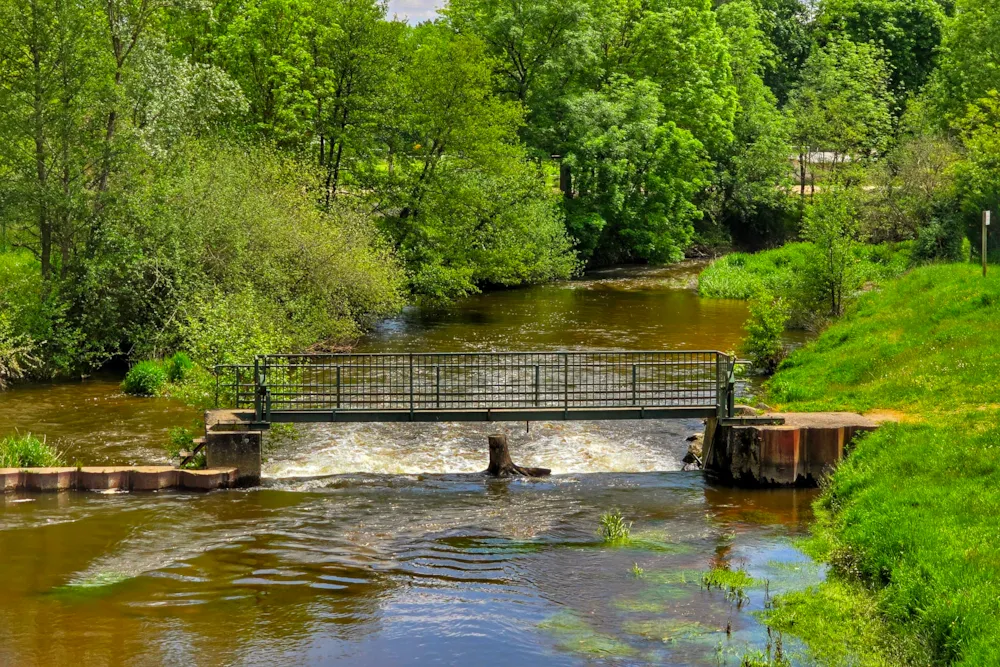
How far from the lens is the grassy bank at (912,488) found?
1253cm

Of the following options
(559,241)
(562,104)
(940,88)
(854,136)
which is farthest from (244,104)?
(940,88)

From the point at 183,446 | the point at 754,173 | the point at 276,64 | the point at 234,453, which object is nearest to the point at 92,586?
the point at 234,453

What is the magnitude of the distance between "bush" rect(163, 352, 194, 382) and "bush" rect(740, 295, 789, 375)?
14.3 m

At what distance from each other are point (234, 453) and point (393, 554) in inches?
197

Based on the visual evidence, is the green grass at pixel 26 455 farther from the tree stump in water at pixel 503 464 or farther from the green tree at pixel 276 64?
the green tree at pixel 276 64

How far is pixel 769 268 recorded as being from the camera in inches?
1895

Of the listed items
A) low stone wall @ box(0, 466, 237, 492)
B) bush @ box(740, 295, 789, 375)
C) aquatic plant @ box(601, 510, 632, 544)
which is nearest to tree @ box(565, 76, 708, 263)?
bush @ box(740, 295, 789, 375)

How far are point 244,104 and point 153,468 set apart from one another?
22104 mm

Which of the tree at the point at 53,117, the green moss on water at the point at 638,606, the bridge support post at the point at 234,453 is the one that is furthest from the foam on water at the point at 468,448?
the tree at the point at 53,117

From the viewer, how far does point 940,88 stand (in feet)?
199

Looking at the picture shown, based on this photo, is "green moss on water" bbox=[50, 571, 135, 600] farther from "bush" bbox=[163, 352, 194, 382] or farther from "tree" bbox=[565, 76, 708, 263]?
"tree" bbox=[565, 76, 708, 263]

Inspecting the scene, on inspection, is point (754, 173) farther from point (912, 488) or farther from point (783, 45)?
point (912, 488)

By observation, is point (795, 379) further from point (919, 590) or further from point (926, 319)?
point (919, 590)

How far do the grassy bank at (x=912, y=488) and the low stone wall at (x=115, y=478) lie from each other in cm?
1030
